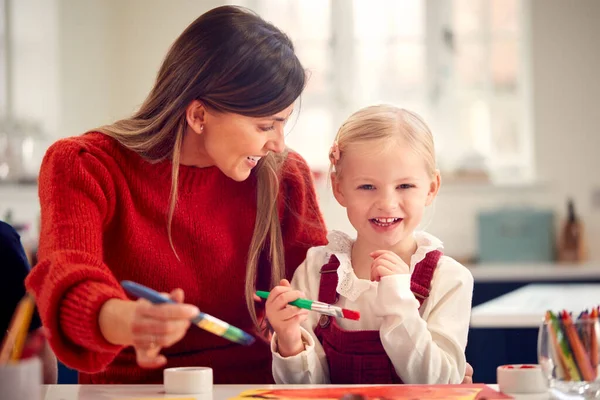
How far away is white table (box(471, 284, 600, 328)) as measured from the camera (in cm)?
227

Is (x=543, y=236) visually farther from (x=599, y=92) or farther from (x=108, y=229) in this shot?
(x=108, y=229)

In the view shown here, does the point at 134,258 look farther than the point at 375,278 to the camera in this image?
Yes

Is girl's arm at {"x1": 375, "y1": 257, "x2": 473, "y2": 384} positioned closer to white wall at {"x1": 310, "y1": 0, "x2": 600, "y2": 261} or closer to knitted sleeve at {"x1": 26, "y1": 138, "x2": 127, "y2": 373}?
knitted sleeve at {"x1": 26, "y1": 138, "x2": 127, "y2": 373}

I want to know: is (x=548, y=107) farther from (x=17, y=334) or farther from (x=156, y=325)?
(x=17, y=334)

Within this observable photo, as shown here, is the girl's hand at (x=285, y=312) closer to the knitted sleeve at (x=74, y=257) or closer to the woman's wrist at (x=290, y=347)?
the woman's wrist at (x=290, y=347)

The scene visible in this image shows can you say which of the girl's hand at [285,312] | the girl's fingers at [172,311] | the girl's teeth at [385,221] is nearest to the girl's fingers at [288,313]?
the girl's hand at [285,312]

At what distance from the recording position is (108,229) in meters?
1.65

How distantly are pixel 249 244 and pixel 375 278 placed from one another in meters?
0.36

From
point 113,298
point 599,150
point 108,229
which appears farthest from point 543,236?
point 113,298

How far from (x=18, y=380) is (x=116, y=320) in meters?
0.27

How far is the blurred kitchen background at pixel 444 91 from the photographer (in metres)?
4.71

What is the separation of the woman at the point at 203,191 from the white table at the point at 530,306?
0.71 metres

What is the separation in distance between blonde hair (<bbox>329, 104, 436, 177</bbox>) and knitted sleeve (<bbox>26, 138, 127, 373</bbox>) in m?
0.46

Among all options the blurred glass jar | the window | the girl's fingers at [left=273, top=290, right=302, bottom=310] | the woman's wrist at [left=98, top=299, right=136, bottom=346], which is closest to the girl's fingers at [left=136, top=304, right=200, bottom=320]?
the woman's wrist at [left=98, top=299, right=136, bottom=346]
